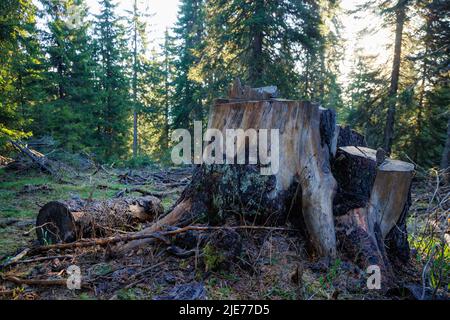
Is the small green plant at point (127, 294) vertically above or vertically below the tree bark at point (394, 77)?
below

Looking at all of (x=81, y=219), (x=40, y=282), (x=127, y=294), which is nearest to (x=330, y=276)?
(x=127, y=294)

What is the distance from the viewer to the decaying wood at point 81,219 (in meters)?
3.71

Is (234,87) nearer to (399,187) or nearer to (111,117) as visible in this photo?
(399,187)

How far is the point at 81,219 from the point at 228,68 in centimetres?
942

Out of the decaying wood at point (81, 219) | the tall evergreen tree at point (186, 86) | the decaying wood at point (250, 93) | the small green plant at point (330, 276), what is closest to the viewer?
the small green plant at point (330, 276)

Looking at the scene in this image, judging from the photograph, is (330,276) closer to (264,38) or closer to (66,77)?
(264,38)

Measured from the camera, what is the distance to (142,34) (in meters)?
23.5

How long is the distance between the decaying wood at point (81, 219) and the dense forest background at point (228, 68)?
456cm

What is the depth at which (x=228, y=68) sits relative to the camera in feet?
38.4

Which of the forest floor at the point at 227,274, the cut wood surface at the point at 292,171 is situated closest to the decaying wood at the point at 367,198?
the cut wood surface at the point at 292,171

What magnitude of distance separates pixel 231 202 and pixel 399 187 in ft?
7.04

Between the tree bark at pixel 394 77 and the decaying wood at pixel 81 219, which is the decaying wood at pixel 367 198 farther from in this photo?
the tree bark at pixel 394 77

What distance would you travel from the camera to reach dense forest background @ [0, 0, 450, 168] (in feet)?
34.3
